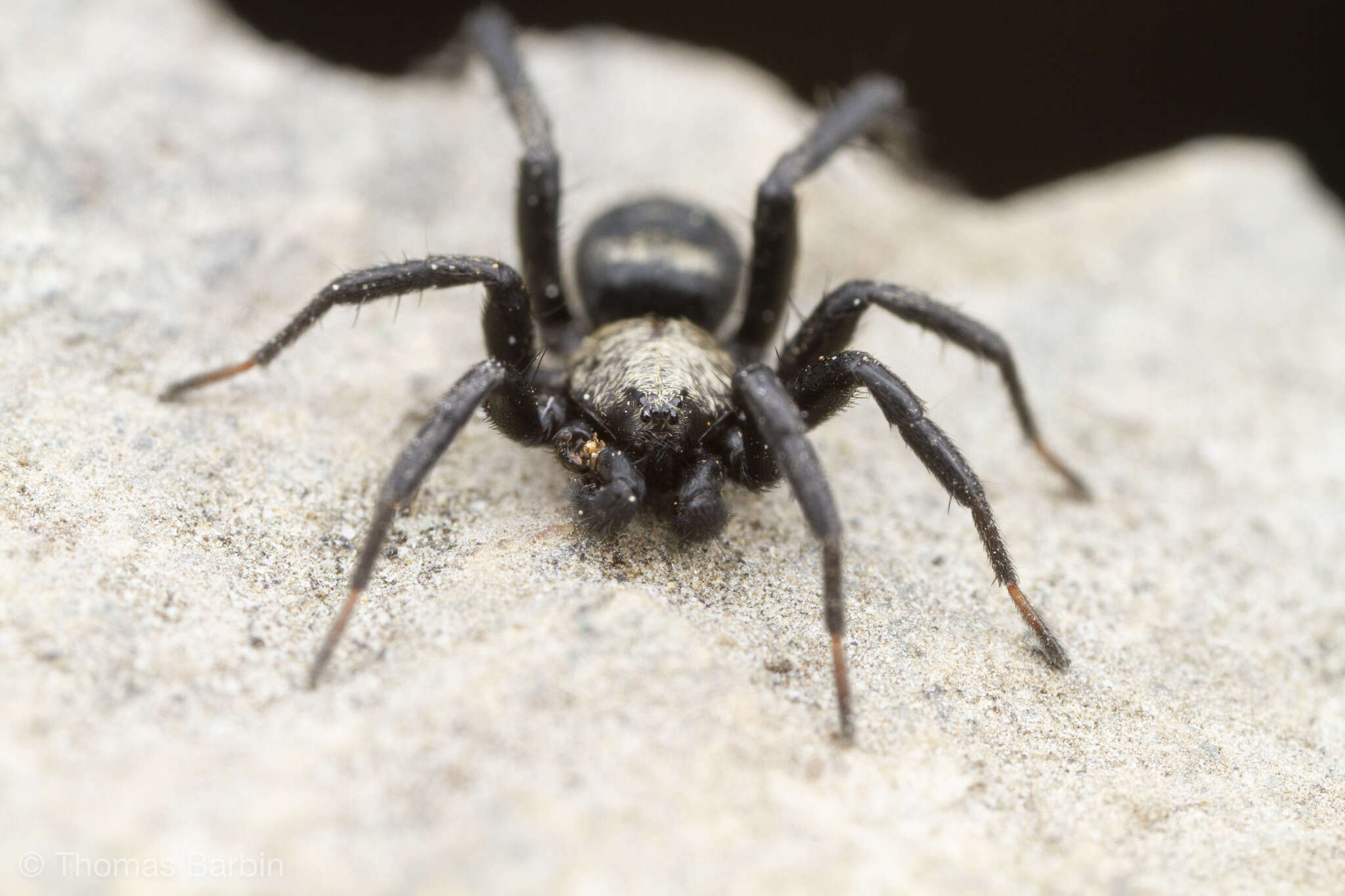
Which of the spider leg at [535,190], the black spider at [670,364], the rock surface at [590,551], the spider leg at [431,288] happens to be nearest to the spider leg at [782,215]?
the black spider at [670,364]

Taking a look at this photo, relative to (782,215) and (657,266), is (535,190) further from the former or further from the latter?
(782,215)

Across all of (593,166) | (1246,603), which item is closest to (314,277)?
(593,166)

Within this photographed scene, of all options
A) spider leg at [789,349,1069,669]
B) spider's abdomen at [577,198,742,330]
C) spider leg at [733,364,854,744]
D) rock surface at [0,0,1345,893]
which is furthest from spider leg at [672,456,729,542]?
spider's abdomen at [577,198,742,330]

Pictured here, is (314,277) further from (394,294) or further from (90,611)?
(90,611)

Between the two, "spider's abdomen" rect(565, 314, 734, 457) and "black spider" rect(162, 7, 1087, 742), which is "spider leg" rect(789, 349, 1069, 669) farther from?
"spider's abdomen" rect(565, 314, 734, 457)

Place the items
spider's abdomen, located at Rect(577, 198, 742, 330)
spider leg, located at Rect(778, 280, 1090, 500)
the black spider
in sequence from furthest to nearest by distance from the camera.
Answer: spider's abdomen, located at Rect(577, 198, 742, 330) → spider leg, located at Rect(778, 280, 1090, 500) → the black spider
